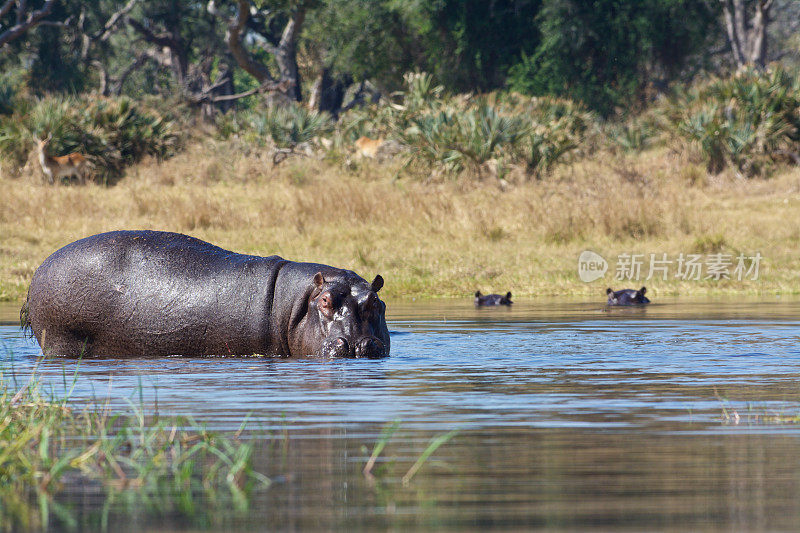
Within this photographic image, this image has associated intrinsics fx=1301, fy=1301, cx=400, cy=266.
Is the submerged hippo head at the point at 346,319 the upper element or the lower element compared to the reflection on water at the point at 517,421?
upper

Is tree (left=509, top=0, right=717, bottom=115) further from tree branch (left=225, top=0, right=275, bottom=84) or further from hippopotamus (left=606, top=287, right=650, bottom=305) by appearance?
hippopotamus (left=606, top=287, right=650, bottom=305)

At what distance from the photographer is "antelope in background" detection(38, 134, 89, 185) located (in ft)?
85.0

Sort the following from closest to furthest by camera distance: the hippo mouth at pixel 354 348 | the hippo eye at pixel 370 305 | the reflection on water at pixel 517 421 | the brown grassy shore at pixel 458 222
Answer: the reflection on water at pixel 517 421 < the hippo mouth at pixel 354 348 < the hippo eye at pixel 370 305 < the brown grassy shore at pixel 458 222

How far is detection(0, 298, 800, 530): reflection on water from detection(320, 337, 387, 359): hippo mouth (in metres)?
0.14

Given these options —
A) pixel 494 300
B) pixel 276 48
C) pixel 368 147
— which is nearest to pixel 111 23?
pixel 276 48

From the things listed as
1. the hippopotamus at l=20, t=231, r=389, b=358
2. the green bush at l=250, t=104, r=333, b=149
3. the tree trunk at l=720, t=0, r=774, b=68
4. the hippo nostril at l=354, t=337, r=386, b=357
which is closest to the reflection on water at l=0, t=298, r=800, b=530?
the hippo nostril at l=354, t=337, r=386, b=357

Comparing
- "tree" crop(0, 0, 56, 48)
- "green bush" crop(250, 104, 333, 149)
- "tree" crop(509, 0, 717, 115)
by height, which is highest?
"tree" crop(0, 0, 56, 48)

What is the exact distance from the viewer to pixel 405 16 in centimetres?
4038

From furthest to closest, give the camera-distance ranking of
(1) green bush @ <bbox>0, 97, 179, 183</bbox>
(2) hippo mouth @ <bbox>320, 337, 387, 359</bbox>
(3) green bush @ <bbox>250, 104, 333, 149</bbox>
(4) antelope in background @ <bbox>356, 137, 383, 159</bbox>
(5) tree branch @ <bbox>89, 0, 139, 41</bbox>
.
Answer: (5) tree branch @ <bbox>89, 0, 139, 41</bbox>
(3) green bush @ <bbox>250, 104, 333, 149</bbox>
(4) antelope in background @ <bbox>356, 137, 383, 159</bbox>
(1) green bush @ <bbox>0, 97, 179, 183</bbox>
(2) hippo mouth @ <bbox>320, 337, 387, 359</bbox>

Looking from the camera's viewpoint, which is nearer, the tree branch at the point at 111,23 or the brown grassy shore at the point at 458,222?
the brown grassy shore at the point at 458,222

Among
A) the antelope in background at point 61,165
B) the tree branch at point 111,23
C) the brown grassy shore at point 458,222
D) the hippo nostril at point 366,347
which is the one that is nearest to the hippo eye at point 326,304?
the hippo nostril at point 366,347

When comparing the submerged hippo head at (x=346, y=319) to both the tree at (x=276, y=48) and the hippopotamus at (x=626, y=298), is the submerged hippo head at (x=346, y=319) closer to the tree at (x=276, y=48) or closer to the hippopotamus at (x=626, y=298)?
the hippopotamus at (x=626, y=298)

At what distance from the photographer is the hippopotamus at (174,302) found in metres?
8.98

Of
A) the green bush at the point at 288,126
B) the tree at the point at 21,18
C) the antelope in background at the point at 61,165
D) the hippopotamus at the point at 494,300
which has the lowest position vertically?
the hippopotamus at the point at 494,300
